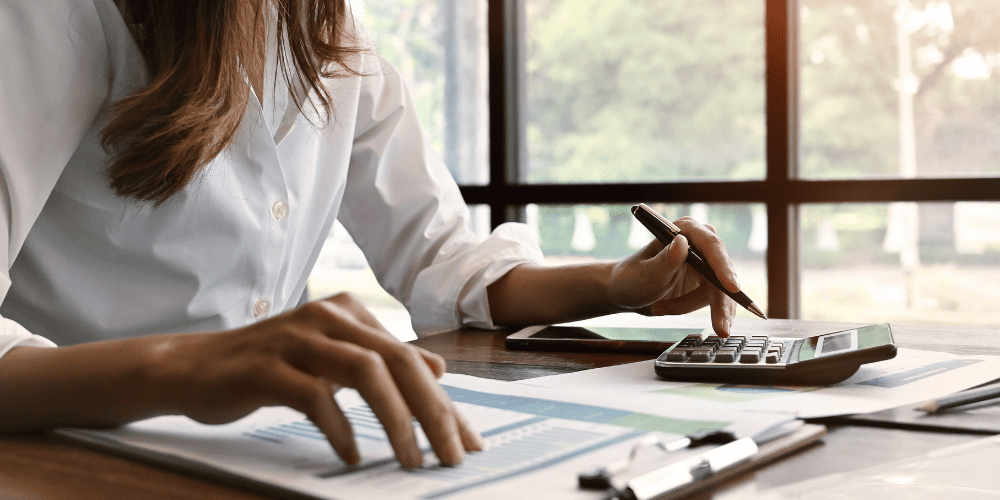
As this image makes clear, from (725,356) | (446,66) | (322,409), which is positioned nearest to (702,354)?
(725,356)

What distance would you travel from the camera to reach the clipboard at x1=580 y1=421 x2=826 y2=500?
397 mm

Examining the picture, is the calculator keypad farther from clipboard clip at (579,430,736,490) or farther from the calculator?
clipboard clip at (579,430,736,490)

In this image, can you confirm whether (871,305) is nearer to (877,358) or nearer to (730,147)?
(730,147)

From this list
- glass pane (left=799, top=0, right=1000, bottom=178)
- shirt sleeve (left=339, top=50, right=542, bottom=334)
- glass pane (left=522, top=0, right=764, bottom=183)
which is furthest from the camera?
glass pane (left=522, top=0, right=764, bottom=183)

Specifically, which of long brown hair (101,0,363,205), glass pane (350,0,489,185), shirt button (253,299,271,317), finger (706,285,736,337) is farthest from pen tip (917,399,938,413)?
glass pane (350,0,489,185)

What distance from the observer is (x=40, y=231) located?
88 cm

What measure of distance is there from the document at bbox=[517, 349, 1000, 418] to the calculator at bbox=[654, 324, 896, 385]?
0.01 m

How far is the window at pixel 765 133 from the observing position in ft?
7.88

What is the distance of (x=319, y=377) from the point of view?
467 mm

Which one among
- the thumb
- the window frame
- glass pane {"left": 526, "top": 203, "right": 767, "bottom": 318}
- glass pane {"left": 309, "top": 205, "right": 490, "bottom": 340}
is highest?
the window frame

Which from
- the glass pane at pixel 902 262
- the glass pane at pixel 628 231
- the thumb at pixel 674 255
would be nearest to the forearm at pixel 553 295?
the thumb at pixel 674 255

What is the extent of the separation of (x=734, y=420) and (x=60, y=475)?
389 mm

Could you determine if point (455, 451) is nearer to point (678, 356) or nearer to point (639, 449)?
point (639, 449)

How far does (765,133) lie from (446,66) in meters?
1.21
